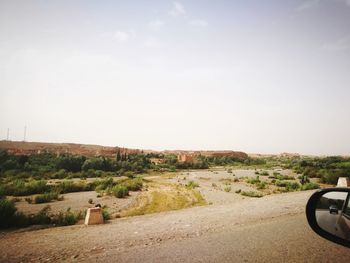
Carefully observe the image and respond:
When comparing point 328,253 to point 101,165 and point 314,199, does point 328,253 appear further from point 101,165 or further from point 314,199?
point 101,165

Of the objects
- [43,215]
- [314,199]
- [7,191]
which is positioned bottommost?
[7,191]

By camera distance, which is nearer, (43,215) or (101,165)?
(43,215)

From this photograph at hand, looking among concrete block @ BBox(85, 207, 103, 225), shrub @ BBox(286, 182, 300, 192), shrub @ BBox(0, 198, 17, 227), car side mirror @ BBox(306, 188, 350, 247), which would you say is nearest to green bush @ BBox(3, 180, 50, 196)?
shrub @ BBox(0, 198, 17, 227)

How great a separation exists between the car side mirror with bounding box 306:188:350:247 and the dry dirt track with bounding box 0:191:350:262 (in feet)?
13.3

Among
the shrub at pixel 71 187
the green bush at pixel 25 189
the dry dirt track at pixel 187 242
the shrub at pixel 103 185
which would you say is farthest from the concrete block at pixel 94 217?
the green bush at pixel 25 189

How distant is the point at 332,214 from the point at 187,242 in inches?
241

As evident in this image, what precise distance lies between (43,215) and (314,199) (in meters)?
14.2

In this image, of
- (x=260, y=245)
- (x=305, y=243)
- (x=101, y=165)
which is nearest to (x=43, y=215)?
(x=260, y=245)

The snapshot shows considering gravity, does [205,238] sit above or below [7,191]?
above

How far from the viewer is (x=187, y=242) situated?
26.0ft

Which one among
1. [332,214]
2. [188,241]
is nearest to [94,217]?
[188,241]

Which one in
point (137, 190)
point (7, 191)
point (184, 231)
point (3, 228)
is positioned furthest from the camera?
point (137, 190)

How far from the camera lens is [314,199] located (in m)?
2.78

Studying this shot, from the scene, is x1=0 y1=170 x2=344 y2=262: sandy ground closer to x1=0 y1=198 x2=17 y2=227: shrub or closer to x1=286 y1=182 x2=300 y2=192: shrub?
x1=0 y1=198 x2=17 y2=227: shrub
